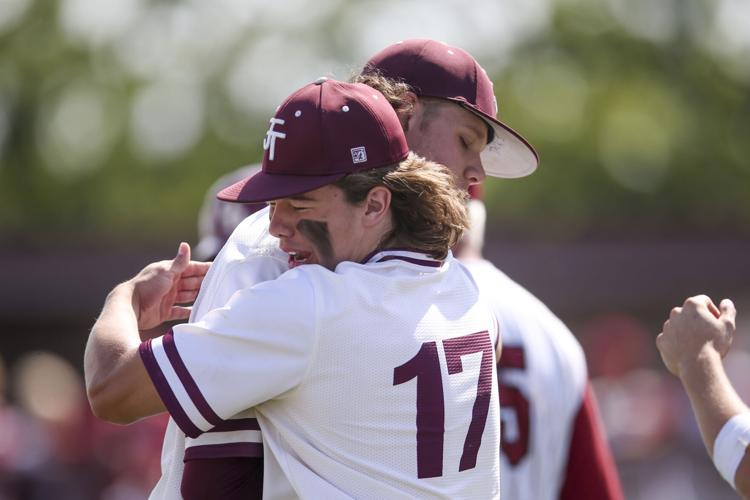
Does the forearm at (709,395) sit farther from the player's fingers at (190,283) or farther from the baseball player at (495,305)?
the player's fingers at (190,283)

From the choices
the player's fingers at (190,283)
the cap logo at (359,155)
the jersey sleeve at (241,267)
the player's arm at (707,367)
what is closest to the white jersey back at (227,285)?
the jersey sleeve at (241,267)

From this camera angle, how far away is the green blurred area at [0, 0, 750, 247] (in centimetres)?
3155

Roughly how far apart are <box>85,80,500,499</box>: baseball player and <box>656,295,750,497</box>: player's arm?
0.69 m

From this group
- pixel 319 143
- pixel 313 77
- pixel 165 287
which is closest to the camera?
pixel 319 143

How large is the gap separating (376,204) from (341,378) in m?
0.44

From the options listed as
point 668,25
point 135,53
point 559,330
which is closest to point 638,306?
point 559,330

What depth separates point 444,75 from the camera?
374 cm

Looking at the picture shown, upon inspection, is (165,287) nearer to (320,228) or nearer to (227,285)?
(227,285)

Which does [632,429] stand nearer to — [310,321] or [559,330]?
[559,330]

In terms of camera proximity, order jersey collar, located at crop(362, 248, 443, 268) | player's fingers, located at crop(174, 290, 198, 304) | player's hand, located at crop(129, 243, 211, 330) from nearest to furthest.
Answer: jersey collar, located at crop(362, 248, 443, 268) → player's hand, located at crop(129, 243, 211, 330) → player's fingers, located at crop(174, 290, 198, 304)

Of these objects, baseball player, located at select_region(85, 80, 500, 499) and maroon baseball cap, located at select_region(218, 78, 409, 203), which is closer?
baseball player, located at select_region(85, 80, 500, 499)

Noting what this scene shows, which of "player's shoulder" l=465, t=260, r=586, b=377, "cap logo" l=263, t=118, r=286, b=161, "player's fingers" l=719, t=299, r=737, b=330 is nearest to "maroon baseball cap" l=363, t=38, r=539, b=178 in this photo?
"cap logo" l=263, t=118, r=286, b=161

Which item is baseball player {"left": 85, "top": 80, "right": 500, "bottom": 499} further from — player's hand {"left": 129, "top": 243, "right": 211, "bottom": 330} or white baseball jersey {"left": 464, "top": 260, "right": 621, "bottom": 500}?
white baseball jersey {"left": 464, "top": 260, "right": 621, "bottom": 500}

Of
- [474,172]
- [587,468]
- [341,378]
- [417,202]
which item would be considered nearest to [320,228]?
[417,202]
